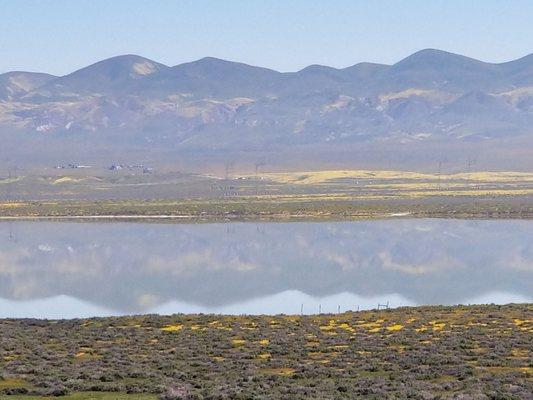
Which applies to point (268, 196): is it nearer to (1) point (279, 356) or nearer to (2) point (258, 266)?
(2) point (258, 266)

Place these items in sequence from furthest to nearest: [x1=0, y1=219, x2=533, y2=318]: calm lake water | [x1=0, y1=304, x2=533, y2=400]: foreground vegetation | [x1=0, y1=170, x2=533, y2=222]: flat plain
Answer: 1. [x1=0, y1=170, x2=533, y2=222]: flat plain
2. [x1=0, y1=219, x2=533, y2=318]: calm lake water
3. [x1=0, y1=304, x2=533, y2=400]: foreground vegetation

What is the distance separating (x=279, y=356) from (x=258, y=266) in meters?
31.2

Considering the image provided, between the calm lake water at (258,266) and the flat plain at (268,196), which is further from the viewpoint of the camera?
the flat plain at (268,196)

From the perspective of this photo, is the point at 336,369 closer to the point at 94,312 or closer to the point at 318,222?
the point at 94,312

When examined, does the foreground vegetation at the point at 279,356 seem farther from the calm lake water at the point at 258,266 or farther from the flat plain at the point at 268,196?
the flat plain at the point at 268,196

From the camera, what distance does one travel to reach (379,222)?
8650cm

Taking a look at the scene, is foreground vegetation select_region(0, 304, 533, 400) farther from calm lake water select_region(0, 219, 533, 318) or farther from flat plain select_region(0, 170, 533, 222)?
flat plain select_region(0, 170, 533, 222)

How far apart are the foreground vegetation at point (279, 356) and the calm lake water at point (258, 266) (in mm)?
7686

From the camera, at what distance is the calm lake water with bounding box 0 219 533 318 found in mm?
45719

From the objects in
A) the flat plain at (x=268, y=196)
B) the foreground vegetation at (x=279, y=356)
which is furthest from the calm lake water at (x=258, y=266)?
the flat plain at (x=268, y=196)

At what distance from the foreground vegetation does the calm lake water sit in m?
7.69

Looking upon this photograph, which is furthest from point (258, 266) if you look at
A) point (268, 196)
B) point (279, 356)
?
point (268, 196)

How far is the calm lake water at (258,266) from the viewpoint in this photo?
45719mm

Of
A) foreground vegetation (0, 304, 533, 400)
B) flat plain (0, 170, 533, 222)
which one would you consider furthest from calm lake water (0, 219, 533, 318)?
flat plain (0, 170, 533, 222)
